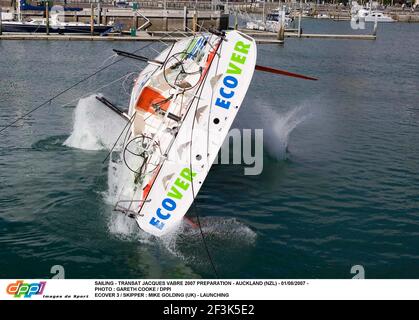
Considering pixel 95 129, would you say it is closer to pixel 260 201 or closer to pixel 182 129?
pixel 260 201

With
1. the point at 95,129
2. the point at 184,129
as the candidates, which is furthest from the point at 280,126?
the point at 184,129

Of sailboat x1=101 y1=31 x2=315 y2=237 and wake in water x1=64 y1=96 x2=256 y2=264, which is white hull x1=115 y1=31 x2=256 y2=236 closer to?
sailboat x1=101 y1=31 x2=315 y2=237

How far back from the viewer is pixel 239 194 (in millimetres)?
22844

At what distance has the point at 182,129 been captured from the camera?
18.3 metres

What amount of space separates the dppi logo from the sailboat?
14.6ft

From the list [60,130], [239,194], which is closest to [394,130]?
[239,194]

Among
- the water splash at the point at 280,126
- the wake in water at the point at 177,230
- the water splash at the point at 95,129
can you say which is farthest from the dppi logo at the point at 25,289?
the water splash at the point at 280,126

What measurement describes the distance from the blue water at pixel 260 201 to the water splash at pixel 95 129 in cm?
76

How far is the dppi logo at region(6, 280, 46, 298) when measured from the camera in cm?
1316

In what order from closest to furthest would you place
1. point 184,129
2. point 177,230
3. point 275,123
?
1. point 184,129
2. point 177,230
3. point 275,123

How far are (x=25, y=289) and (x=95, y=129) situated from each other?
56.6 ft

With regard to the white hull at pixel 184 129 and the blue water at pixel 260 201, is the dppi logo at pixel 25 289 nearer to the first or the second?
A: the blue water at pixel 260 201

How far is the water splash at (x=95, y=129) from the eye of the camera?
28.9 metres

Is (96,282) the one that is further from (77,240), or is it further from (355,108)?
(355,108)
